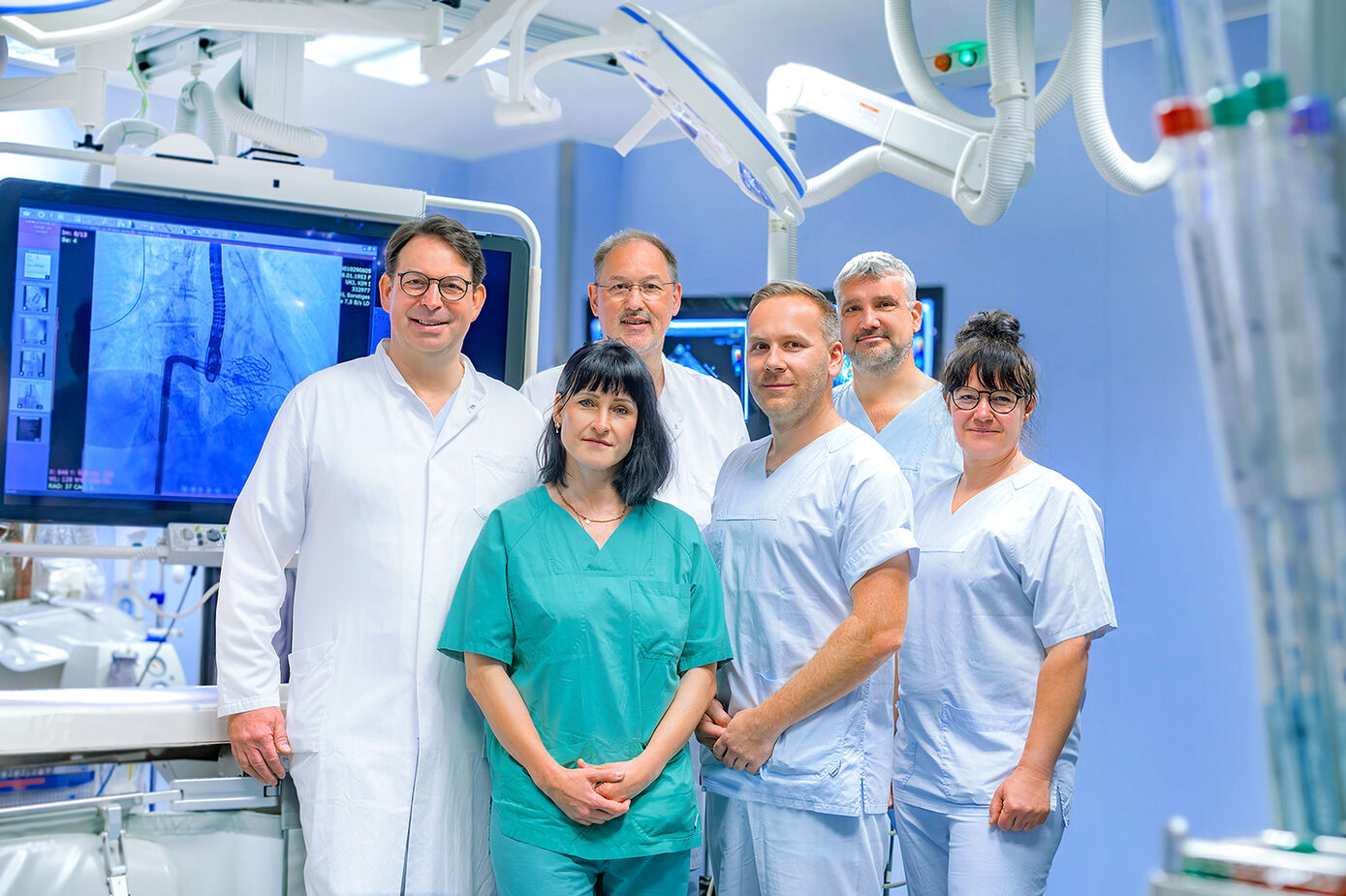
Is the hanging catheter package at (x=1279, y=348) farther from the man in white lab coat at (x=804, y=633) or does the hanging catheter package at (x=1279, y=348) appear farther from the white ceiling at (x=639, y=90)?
the white ceiling at (x=639, y=90)

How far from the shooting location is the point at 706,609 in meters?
1.75

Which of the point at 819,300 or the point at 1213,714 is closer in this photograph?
the point at 819,300

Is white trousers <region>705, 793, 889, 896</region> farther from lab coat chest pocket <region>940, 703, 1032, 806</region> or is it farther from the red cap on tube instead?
the red cap on tube

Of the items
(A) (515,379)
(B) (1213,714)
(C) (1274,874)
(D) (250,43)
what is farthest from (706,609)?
(B) (1213,714)

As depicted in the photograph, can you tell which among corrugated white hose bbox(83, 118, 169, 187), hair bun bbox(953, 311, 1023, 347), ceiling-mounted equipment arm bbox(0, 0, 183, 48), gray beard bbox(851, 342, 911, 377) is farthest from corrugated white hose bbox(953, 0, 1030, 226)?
corrugated white hose bbox(83, 118, 169, 187)

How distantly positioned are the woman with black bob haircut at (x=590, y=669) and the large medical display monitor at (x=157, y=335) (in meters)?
0.65

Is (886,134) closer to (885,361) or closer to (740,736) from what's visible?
(885,361)

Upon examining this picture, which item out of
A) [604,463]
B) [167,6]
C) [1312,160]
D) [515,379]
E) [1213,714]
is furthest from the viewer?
[1213,714]

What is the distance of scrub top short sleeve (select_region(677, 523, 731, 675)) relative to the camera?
68.1 inches

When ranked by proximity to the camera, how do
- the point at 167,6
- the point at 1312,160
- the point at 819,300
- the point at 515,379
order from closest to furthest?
the point at 1312,160, the point at 167,6, the point at 819,300, the point at 515,379

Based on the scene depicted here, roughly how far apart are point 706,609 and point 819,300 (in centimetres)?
52

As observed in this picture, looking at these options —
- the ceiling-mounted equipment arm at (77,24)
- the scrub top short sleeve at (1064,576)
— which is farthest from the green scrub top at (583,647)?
the ceiling-mounted equipment arm at (77,24)

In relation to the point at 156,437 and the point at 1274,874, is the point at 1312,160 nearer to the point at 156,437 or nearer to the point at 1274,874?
the point at 1274,874

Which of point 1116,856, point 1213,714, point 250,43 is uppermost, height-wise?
point 250,43
